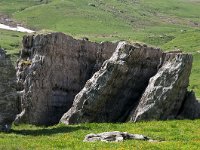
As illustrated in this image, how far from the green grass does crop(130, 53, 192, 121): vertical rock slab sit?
2.76 meters

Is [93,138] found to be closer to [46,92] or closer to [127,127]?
[127,127]

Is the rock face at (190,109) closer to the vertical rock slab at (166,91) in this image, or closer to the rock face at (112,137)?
the vertical rock slab at (166,91)

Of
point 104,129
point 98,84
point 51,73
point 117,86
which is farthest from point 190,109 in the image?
point 51,73

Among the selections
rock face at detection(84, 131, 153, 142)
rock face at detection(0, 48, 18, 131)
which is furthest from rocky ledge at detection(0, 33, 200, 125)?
rock face at detection(84, 131, 153, 142)

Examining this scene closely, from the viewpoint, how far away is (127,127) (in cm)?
4206

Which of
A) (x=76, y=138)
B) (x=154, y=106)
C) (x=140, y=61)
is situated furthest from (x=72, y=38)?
(x=76, y=138)

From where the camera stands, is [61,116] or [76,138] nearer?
[76,138]

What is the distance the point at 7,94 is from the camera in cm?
4072

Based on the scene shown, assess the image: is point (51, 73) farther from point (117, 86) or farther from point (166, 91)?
point (166, 91)

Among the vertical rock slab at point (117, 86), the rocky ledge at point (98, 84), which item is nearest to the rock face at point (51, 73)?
the rocky ledge at point (98, 84)

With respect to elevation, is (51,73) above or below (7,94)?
above

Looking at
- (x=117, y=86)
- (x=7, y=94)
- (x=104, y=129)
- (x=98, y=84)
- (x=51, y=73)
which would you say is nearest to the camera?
(x=7, y=94)

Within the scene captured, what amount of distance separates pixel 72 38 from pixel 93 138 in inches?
746

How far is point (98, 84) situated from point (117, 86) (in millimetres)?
2555
